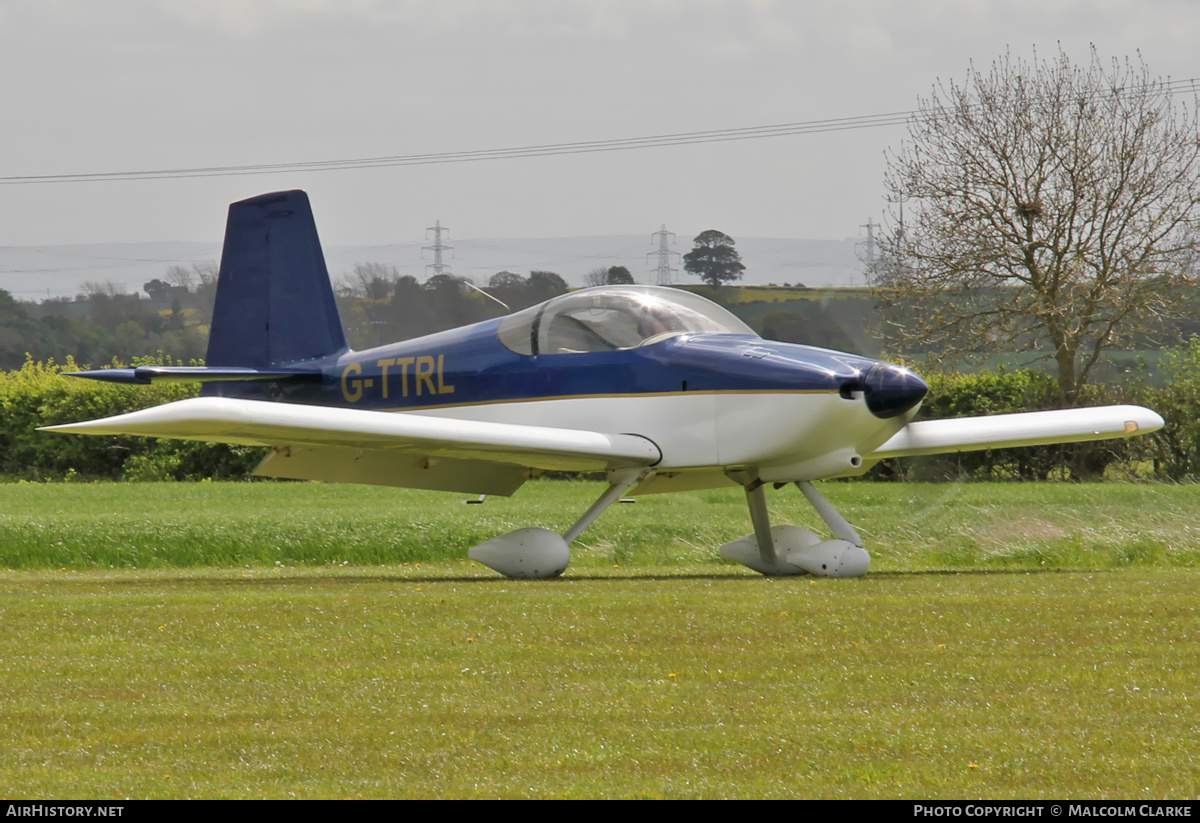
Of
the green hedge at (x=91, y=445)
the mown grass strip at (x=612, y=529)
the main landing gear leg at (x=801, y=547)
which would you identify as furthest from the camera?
the green hedge at (x=91, y=445)

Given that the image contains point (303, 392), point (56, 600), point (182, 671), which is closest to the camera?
point (182, 671)

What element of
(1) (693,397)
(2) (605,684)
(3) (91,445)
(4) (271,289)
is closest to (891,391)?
(1) (693,397)

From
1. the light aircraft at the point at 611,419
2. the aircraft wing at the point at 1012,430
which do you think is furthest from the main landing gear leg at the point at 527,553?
the aircraft wing at the point at 1012,430

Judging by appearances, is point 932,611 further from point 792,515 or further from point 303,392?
point 792,515

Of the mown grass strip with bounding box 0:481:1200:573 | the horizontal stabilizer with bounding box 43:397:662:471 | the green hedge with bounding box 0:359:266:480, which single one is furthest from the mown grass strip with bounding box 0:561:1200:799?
the green hedge with bounding box 0:359:266:480

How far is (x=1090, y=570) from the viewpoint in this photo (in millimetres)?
11570

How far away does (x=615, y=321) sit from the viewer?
11094 mm

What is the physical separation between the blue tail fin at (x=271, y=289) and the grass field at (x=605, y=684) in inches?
113

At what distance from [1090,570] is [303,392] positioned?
7.63m

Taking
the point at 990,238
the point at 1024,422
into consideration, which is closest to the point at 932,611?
the point at 1024,422

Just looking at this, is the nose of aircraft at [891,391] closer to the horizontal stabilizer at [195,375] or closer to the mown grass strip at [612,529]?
the mown grass strip at [612,529]

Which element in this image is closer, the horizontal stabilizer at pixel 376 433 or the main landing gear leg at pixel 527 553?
the horizontal stabilizer at pixel 376 433

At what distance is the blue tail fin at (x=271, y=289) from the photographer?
14344 millimetres

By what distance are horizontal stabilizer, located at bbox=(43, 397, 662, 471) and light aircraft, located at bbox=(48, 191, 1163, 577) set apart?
16 millimetres
